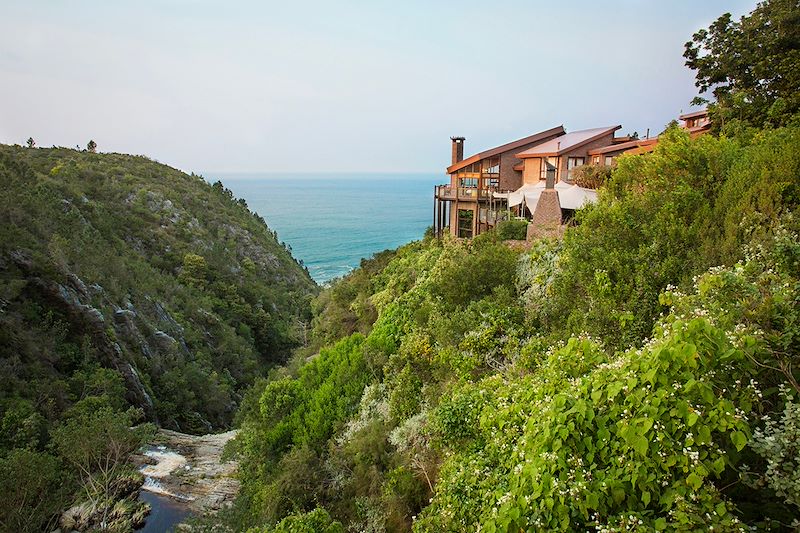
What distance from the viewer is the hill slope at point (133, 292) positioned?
25516 mm

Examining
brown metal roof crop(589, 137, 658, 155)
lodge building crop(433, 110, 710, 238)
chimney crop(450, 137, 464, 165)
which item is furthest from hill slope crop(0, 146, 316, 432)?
brown metal roof crop(589, 137, 658, 155)

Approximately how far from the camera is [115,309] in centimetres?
3172

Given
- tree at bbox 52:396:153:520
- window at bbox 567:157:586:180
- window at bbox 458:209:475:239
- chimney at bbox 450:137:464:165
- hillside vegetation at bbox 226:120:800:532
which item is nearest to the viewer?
hillside vegetation at bbox 226:120:800:532

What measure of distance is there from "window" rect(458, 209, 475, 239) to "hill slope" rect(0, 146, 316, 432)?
2133 centimetres

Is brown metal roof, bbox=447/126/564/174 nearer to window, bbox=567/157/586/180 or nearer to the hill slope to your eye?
window, bbox=567/157/586/180

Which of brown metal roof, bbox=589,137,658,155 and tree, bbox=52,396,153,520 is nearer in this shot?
tree, bbox=52,396,153,520

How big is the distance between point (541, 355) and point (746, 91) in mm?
12811

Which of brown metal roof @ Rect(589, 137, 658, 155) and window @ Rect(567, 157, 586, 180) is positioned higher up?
brown metal roof @ Rect(589, 137, 658, 155)

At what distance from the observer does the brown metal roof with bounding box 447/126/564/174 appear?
81.5 feet

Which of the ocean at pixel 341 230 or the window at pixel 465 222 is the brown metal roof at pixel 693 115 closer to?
the window at pixel 465 222

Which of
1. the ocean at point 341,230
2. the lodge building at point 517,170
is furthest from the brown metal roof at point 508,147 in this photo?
the ocean at point 341,230

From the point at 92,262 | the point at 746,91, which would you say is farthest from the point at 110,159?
the point at 746,91

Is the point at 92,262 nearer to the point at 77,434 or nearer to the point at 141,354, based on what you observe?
the point at 141,354

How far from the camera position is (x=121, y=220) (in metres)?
47.6
